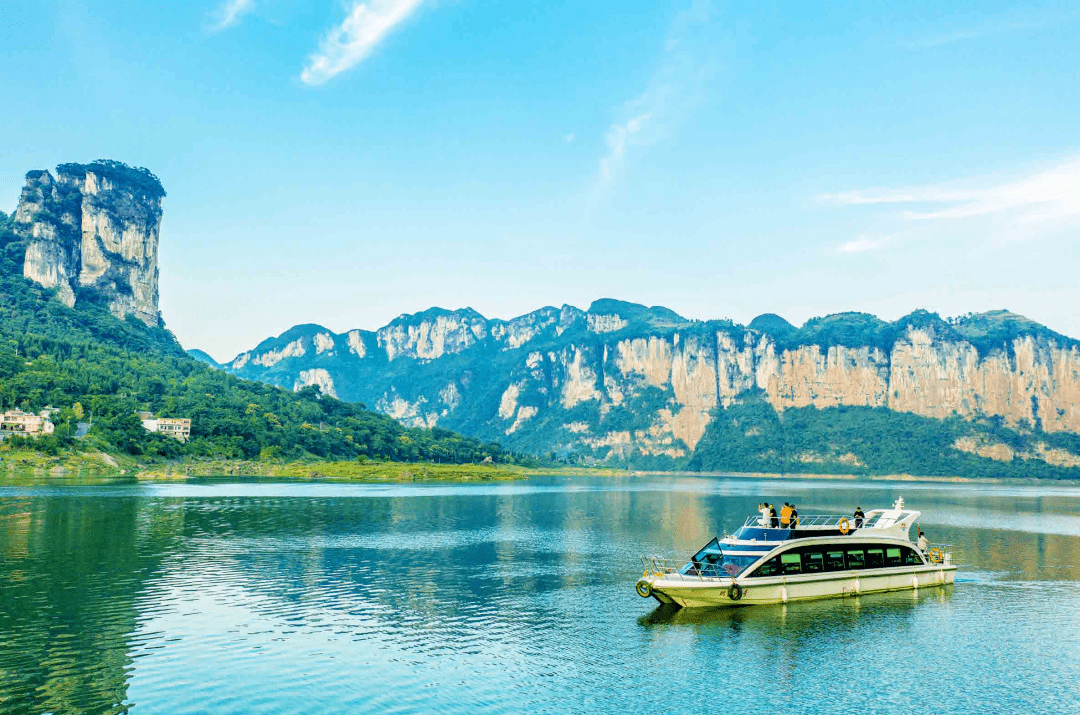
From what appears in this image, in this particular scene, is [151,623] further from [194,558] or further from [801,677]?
[801,677]

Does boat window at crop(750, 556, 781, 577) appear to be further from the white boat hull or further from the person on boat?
the person on boat

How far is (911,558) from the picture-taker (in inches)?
2216

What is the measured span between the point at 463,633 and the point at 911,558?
34975 mm

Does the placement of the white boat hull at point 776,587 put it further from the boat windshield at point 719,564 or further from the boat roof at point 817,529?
the boat roof at point 817,529

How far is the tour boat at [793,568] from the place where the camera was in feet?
153

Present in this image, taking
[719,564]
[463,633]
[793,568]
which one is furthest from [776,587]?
[463,633]

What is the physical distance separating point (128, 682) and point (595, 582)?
32455 mm

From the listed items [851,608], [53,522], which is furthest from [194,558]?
[851,608]

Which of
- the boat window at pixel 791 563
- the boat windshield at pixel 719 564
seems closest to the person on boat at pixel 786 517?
the boat window at pixel 791 563

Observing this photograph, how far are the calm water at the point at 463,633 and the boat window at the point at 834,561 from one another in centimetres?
220

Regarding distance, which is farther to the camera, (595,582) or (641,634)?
(595,582)

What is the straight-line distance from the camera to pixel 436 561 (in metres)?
64.6

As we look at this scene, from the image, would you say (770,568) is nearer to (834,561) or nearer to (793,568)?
(793,568)

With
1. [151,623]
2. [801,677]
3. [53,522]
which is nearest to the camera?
[801,677]
